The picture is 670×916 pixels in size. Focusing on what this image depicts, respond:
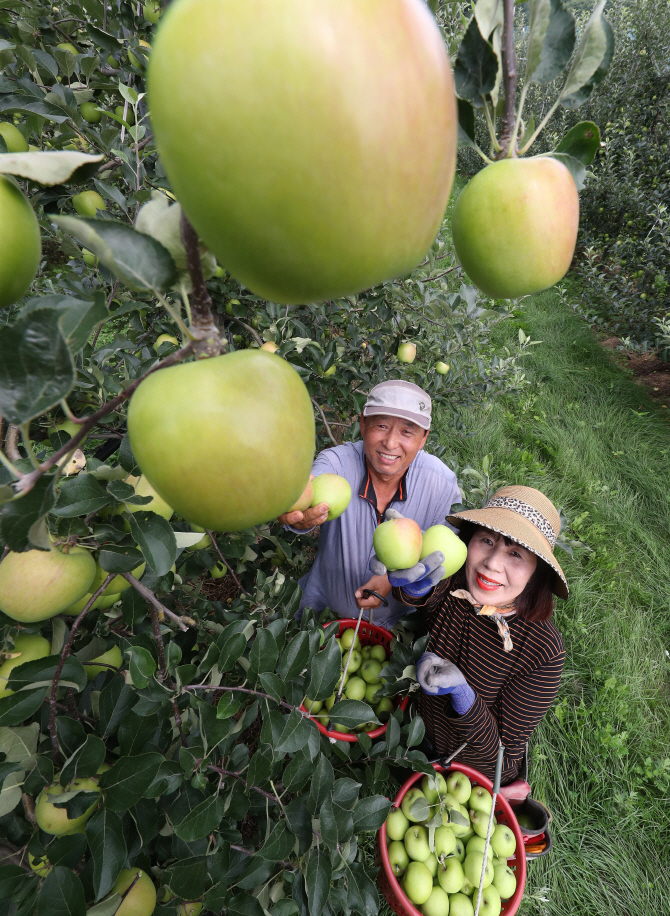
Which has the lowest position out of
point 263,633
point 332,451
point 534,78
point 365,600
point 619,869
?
point 619,869

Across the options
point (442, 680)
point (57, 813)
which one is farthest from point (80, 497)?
point (442, 680)

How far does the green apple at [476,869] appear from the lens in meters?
1.53

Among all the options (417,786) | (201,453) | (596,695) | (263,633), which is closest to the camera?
(201,453)

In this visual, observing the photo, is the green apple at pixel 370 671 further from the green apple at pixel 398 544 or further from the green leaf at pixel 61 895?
the green leaf at pixel 61 895

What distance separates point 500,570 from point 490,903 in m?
1.01

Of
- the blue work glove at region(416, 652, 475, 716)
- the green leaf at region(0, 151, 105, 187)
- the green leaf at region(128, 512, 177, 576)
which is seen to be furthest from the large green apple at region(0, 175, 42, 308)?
the blue work glove at region(416, 652, 475, 716)

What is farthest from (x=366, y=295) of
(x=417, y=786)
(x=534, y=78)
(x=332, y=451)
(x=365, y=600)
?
(x=417, y=786)

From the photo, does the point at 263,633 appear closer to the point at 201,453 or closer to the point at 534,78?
the point at 201,453

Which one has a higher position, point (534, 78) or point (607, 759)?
point (534, 78)

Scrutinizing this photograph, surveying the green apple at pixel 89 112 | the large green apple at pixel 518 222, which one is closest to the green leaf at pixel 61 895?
the large green apple at pixel 518 222

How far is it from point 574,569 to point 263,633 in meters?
2.49

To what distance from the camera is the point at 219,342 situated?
1.32ft

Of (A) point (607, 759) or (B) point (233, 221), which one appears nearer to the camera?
(B) point (233, 221)

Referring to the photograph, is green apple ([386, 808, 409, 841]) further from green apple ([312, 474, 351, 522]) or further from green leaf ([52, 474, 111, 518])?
green leaf ([52, 474, 111, 518])
